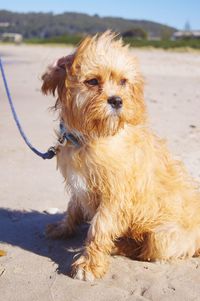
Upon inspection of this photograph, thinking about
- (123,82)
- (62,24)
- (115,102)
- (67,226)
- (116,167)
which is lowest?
(62,24)

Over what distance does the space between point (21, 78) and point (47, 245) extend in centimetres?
1356

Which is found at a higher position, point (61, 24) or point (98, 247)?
point (98, 247)

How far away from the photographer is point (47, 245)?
495 centimetres

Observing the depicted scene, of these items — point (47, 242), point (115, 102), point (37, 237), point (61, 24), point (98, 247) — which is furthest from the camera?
point (61, 24)

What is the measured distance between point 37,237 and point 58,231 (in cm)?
21

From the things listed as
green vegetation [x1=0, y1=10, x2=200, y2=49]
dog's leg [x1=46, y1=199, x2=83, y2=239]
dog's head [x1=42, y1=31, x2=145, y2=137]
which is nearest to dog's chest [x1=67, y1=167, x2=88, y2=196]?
dog's head [x1=42, y1=31, x2=145, y2=137]

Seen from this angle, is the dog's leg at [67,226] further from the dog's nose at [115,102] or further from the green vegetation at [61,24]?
the green vegetation at [61,24]

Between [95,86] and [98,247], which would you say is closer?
[95,86]

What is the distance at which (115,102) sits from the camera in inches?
160

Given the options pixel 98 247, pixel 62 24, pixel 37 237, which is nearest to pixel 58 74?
pixel 98 247

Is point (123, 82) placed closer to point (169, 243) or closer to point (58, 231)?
point (169, 243)

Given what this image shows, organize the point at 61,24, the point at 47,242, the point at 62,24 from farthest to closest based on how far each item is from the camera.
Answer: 1. the point at 62,24
2. the point at 61,24
3. the point at 47,242

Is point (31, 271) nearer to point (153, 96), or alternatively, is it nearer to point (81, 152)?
point (81, 152)

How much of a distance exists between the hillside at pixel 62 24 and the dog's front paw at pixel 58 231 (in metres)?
107
